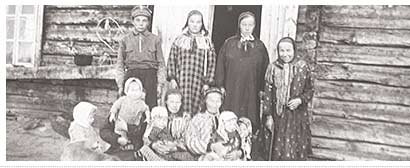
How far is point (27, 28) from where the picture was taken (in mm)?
3418

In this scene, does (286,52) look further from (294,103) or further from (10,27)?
(10,27)

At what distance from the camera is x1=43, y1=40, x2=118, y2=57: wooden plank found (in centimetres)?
339

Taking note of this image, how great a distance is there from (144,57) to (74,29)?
0.53m

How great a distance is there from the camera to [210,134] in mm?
3316

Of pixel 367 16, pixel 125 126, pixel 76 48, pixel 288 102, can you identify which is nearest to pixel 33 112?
pixel 76 48

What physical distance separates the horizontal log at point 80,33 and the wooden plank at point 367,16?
125 centimetres

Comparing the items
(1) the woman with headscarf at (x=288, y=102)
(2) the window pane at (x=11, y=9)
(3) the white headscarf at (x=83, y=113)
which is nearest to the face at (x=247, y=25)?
(1) the woman with headscarf at (x=288, y=102)

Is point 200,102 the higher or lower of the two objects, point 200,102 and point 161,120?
the higher

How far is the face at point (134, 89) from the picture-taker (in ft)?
10.9

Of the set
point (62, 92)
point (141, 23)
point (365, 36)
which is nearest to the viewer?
point (365, 36)

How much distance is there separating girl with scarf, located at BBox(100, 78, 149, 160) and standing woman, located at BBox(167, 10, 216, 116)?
28 cm

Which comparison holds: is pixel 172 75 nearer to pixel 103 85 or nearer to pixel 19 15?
pixel 103 85
